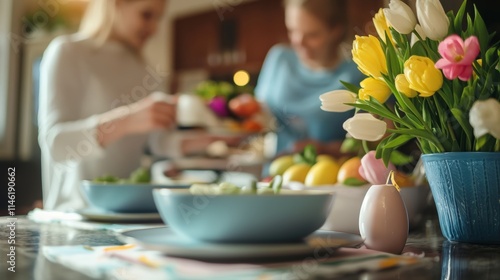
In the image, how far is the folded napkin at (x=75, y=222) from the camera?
0.72m

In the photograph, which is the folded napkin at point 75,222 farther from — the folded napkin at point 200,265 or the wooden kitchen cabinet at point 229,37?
the wooden kitchen cabinet at point 229,37

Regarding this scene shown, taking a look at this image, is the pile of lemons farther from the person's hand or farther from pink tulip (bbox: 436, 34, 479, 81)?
the person's hand

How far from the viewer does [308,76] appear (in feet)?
7.00

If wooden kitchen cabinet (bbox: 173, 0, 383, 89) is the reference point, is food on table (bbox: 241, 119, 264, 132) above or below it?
below

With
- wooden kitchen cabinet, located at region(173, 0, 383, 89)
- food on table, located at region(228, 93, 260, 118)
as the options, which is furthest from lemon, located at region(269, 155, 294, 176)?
wooden kitchen cabinet, located at region(173, 0, 383, 89)

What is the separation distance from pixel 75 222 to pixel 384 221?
44 centimetres

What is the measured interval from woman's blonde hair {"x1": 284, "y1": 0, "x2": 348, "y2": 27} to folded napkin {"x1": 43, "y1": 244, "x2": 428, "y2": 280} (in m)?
1.76

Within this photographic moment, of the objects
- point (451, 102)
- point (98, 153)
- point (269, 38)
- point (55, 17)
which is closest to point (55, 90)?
point (98, 153)

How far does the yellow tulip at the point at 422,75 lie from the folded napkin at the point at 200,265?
0.55 ft

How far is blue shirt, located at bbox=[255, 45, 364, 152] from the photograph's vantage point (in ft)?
6.40

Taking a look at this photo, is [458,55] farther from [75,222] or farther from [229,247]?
[75,222]

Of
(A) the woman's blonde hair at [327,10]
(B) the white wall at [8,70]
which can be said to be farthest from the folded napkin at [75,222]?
(B) the white wall at [8,70]

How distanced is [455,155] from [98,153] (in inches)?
47.9

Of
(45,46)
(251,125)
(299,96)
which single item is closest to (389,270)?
(251,125)
